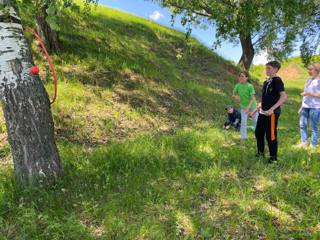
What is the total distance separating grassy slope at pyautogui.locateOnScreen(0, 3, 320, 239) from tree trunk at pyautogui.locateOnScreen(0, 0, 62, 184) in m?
0.34

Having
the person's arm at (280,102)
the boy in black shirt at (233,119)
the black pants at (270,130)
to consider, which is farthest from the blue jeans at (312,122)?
the boy in black shirt at (233,119)

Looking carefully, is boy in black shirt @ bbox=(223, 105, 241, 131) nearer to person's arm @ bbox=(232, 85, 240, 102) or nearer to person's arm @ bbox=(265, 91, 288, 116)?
person's arm @ bbox=(232, 85, 240, 102)

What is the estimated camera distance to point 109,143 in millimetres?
7746

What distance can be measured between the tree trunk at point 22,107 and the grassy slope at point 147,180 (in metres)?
0.34

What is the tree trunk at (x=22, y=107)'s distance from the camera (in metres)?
4.79

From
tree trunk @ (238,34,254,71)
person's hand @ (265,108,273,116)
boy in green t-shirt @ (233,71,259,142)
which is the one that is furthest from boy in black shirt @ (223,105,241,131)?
tree trunk @ (238,34,254,71)

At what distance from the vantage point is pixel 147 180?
18.4 feet

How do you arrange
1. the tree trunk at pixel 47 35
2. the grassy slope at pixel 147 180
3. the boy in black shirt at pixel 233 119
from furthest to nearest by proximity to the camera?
1. the tree trunk at pixel 47 35
2. the boy in black shirt at pixel 233 119
3. the grassy slope at pixel 147 180

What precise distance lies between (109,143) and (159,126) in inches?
88.2

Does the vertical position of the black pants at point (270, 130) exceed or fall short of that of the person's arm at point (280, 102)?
it falls short

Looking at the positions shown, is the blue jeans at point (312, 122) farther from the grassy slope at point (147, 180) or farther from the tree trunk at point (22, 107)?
the tree trunk at point (22, 107)

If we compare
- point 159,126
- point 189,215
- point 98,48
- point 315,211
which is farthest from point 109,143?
point 98,48

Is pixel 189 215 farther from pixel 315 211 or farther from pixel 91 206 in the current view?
pixel 315 211

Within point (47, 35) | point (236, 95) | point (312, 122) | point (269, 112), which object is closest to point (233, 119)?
point (236, 95)
